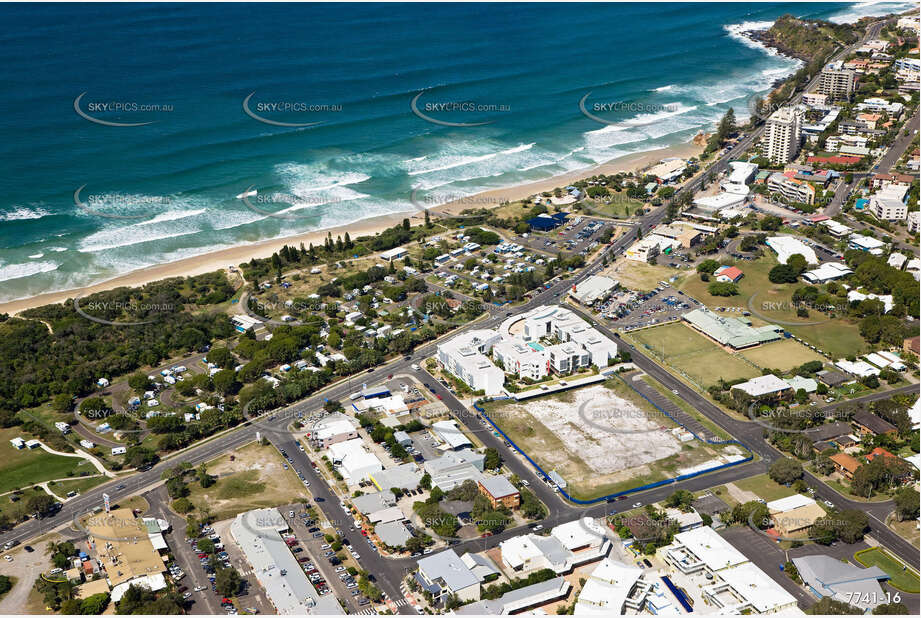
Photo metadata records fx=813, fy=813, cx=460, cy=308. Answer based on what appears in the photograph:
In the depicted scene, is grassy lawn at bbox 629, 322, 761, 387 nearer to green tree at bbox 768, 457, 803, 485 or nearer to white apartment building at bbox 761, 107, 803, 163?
green tree at bbox 768, 457, 803, 485

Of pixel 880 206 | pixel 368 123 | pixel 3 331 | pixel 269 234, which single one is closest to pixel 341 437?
pixel 3 331

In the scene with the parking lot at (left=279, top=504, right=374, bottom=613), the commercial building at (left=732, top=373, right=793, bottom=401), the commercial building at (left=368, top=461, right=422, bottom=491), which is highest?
the commercial building at (left=732, top=373, right=793, bottom=401)

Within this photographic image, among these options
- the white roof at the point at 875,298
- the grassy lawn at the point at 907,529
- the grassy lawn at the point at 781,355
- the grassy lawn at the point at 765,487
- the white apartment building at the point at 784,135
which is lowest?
the grassy lawn at the point at 907,529

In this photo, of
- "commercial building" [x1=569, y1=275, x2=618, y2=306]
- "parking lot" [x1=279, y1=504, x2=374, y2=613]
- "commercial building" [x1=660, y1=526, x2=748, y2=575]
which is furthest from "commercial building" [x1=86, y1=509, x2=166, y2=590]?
"commercial building" [x1=569, y1=275, x2=618, y2=306]

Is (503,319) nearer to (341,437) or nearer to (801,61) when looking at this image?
(341,437)

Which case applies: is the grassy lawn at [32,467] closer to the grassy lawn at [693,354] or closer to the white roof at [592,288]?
the white roof at [592,288]

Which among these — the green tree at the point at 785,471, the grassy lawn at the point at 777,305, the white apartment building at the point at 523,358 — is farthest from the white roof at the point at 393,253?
the green tree at the point at 785,471

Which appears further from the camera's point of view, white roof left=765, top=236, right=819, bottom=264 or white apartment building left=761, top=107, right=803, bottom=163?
white apartment building left=761, top=107, right=803, bottom=163
